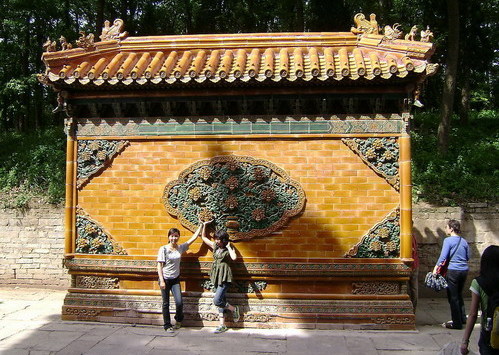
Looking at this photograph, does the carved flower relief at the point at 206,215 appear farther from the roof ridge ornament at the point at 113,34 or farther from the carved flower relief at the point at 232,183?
the roof ridge ornament at the point at 113,34

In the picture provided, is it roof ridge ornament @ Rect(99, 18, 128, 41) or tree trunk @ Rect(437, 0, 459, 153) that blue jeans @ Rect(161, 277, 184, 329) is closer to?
roof ridge ornament @ Rect(99, 18, 128, 41)

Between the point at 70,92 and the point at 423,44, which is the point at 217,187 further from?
the point at 423,44

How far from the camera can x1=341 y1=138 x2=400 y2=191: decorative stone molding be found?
6336 millimetres

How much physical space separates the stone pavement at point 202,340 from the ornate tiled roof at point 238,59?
360 centimetres

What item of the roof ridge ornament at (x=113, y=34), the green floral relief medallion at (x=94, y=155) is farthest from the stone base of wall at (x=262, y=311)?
the roof ridge ornament at (x=113, y=34)

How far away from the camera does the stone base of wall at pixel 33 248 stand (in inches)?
362

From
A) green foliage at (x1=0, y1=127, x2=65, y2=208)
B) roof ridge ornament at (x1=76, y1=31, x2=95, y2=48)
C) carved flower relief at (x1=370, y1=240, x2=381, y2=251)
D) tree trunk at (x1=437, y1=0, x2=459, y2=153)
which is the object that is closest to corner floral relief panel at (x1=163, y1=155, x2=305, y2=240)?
carved flower relief at (x1=370, y1=240, x2=381, y2=251)

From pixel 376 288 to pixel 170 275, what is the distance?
3.05 meters

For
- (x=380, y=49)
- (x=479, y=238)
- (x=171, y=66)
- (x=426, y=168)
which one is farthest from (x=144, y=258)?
(x=426, y=168)

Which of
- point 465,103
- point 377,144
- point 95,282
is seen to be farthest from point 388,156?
point 465,103

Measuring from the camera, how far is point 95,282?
22.1ft

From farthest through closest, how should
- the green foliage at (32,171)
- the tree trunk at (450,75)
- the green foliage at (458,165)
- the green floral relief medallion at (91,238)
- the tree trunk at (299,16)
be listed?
the tree trunk at (299,16) < the tree trunk at (450,75) < the green foliage at (32,171) < the green foliage at (458,165) < the green floral relief medallion at (91,238)

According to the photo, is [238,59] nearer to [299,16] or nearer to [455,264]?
[455,264]

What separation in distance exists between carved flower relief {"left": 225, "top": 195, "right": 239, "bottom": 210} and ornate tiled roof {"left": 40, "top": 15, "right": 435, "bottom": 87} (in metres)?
1.73
